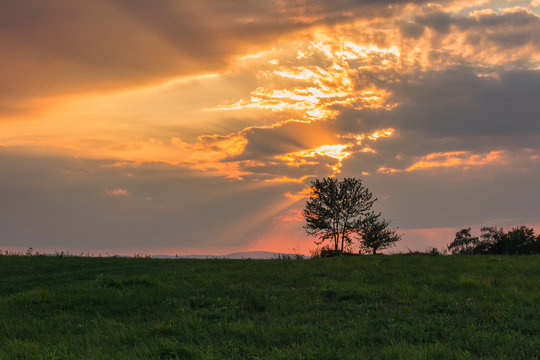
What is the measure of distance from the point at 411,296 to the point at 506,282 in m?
5.82

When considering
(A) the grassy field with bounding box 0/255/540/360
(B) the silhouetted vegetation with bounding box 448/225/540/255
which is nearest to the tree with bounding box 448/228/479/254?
(B) the silhouetted vegetation with bounding box 448/225/540/255

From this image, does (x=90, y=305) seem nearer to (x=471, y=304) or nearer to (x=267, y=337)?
(x=267, y=337)

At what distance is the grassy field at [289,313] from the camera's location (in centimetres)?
1152

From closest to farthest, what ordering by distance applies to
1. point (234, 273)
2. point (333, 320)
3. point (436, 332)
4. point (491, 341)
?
point (491, 341), point (436, 332), point (333, 320), point (234, 273)

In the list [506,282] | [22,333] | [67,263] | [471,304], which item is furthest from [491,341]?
[67,263]

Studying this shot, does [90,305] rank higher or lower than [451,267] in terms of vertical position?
lower

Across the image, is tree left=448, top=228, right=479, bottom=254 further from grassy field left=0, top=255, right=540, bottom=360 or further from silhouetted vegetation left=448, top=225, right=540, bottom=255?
grassy field left=0, top=255, right=540, bottom=360

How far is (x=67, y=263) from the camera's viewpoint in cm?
3459

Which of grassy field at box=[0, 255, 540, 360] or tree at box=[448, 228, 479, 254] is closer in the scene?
grassy field at box=[0, 255, 540, 360]

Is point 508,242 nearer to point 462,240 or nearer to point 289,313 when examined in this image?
point 462,240

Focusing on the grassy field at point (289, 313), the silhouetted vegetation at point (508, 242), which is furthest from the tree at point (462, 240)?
the grassy field at point (289, 313)

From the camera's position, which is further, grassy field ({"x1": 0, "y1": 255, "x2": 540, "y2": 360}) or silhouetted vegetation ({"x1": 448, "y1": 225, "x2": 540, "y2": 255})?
silhouetted vegetation ({"x1": 448, "y1": 225, "x2": 540, "y2": 255})

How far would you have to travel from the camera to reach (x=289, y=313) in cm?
1634

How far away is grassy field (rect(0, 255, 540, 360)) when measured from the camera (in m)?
11.5
